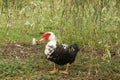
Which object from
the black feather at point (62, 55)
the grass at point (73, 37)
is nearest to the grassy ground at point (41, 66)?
the grass at point (73, 37)

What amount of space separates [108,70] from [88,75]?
0.45 meters

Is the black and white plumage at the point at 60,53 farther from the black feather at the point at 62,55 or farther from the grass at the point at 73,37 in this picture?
the grass at the point at 73,37

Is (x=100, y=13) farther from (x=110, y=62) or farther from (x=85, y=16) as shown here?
(x=110, y=62)

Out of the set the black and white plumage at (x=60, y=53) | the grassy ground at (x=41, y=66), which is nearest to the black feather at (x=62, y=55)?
the black and white plumage at (x=60, y=53)

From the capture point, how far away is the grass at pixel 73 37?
5859 mm

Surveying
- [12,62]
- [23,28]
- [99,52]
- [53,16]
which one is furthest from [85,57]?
[23,28]

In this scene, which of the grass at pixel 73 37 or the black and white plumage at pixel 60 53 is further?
the black and white plumage at pixel 60 53

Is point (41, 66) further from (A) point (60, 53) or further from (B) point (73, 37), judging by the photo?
(B) point (73, 37)

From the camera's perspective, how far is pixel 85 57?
23.9 ft

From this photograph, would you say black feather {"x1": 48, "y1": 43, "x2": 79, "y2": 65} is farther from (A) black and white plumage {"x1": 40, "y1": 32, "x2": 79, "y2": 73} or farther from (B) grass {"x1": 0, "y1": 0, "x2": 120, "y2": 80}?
(B) grass {"x1": 0, "y1": 0, "x2": 120, "y2": 80}

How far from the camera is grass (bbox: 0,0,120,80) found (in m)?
5.86

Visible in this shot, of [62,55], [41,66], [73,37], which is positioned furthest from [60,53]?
[73,37]

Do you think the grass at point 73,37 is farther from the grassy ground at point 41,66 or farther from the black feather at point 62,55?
the black feather at point 62,55

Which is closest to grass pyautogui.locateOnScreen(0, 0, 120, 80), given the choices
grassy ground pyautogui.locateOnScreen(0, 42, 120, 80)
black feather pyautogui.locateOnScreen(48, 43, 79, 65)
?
grassy ground pyautogui.locateOnScreen(0, 42, 120, 80)
